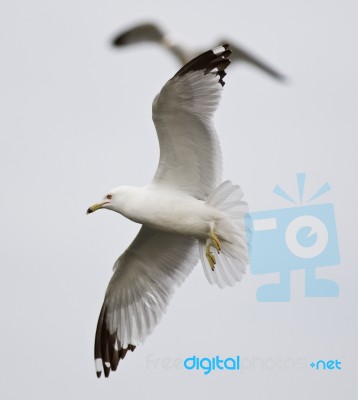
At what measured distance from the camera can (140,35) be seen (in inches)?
550

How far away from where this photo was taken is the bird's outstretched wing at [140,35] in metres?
13.8

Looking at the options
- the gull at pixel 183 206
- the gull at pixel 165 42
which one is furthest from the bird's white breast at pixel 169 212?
the gull at pixel 165 42

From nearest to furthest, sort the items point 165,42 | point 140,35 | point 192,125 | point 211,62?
point 211,62
point 192,125
point 165,42
point 140,35

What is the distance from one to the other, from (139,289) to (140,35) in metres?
5.55

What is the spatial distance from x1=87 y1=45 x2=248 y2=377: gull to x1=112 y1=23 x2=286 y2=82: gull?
451 centimetres

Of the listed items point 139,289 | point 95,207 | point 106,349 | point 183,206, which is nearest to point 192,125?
point 183,206

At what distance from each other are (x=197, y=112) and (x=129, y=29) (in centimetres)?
607

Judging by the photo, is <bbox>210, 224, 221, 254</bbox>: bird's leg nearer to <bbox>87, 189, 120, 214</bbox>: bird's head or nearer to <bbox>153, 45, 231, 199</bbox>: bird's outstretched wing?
<bbox>153, 45, 231, 199</bbox>: bird's outstretched wing

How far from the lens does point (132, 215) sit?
8.29 metres

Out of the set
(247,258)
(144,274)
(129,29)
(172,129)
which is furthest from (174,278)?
(129,29)

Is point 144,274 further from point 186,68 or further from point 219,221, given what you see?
point 186,68

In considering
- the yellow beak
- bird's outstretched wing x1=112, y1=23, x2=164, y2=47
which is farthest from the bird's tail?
bird's outstretched wing x1=112, y1=23, x2=164, y2=47

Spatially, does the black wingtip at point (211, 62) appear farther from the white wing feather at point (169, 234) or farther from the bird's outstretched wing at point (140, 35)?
the bird's outstretched wing at point (140, 35)

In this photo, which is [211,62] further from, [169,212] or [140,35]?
[140,35]
